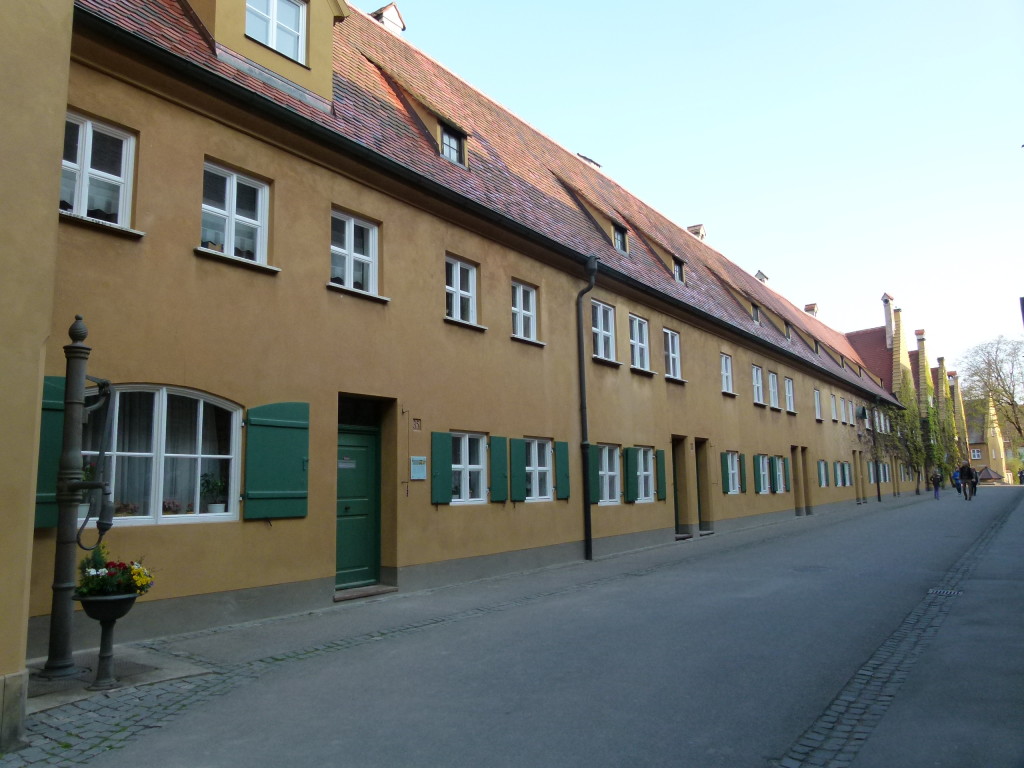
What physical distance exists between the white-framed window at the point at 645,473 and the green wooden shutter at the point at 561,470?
354cm

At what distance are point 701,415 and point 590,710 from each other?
1657cm

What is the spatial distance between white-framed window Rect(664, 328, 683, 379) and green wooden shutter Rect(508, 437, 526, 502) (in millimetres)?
7277

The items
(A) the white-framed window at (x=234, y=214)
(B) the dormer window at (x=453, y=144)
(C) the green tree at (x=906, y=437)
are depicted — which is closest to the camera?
(A) the white-framed window at (x=234, y=214)

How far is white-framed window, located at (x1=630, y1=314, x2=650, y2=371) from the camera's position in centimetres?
1862

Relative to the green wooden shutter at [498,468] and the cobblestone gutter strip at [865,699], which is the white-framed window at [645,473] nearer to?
the green wooden shutter at [498,468]

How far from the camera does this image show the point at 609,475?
17031 millimetres

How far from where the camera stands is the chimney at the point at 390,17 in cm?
1933

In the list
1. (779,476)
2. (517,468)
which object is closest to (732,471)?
(779,476)

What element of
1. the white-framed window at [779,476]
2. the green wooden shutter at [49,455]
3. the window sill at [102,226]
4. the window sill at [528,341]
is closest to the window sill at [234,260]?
the window sill at [102,226]

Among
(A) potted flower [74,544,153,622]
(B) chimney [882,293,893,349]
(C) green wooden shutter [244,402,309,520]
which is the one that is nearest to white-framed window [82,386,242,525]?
(C) green wooden shutter [244,402,309,520]

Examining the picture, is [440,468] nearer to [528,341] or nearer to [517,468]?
[517,468]

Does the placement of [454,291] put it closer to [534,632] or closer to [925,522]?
[534,632]

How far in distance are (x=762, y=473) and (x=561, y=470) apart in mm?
12842

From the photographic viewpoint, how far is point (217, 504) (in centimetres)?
905
